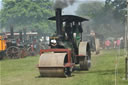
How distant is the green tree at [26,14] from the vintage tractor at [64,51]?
4544 centimetres

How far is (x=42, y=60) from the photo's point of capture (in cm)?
1110

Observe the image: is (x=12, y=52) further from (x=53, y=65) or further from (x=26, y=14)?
(x=26, y=14)

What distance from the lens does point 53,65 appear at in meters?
10.9

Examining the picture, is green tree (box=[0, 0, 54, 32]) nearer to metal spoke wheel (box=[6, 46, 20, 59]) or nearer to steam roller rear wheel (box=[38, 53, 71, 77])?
metal spoke wheel (box=[6, 46, 20, 59])

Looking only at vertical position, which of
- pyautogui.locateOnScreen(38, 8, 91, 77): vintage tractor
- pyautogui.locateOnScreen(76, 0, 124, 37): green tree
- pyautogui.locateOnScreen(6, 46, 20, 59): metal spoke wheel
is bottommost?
pyautogui.locateOnScreen(6, 46, 20, 59): metal spoke wheel

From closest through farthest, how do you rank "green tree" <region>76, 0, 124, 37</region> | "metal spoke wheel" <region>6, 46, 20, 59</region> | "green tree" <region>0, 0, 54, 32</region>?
"metal spoke wheel" <region>6, 46, 20, 59</region> → "green tree" <region>76, 0, 124, 37</region> → "green tree" <region>0, 0, 54, 32</region>

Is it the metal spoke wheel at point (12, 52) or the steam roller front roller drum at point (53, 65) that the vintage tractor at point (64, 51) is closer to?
the steam roller front roller drum at point (53, 65)

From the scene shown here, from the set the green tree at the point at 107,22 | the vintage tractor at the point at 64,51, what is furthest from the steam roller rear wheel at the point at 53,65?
the green tree at the point at 107,22

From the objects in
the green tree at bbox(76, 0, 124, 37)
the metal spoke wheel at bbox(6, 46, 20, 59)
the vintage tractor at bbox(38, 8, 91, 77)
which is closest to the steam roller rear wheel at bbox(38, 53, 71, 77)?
the vintage tractor at bbox(38, 8, 91, 77)

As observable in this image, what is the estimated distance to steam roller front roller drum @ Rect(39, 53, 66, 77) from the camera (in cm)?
1085

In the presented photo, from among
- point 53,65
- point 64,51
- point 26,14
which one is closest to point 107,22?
point 26,14

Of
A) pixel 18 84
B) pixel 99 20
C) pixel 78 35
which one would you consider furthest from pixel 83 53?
pixel 99 20

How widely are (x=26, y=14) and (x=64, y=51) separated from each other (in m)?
47.7

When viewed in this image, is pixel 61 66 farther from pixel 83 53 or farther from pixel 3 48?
pixel 3 48
